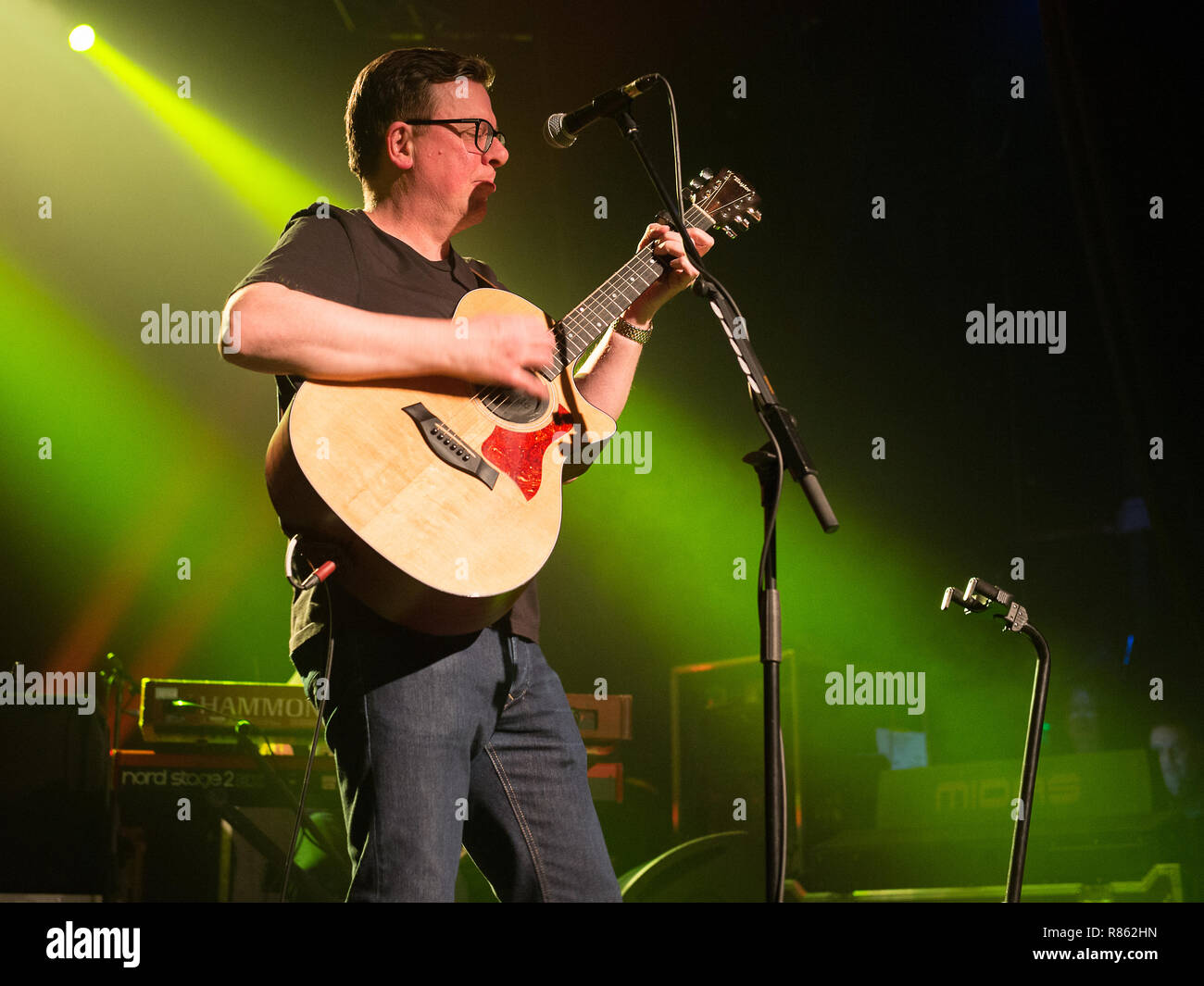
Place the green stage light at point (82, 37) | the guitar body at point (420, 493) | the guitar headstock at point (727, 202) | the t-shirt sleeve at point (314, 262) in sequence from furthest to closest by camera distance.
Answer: the green stage light at point (82, 37) < the guitar headstock at point (727, 202) < the t-shirt sleeve at point (314, 262) < the guitar body at point (420, 493)

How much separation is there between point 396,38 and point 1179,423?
4029 mm

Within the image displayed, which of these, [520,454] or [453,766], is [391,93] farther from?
[453,766]

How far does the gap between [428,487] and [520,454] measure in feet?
0.82

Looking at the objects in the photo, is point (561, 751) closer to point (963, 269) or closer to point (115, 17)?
point (963, 269)

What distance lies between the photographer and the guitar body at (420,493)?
1.79 m

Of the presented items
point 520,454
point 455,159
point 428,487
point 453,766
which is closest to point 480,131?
point 455,159

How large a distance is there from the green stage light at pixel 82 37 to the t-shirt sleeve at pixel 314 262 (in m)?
4.07

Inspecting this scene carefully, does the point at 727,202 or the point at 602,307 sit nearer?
the point at 602,307

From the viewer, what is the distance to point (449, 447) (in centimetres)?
200

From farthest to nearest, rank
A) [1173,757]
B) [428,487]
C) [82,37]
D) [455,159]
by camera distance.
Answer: [82,37] → [1173,757] → [455,159] → [428,487]

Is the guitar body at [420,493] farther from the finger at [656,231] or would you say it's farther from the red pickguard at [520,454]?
the finger at [656,231]

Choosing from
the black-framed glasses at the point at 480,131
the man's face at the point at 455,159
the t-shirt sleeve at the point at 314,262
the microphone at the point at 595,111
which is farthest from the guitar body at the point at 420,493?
the microphone at the point at 595,111

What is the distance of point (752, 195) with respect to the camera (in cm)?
269
